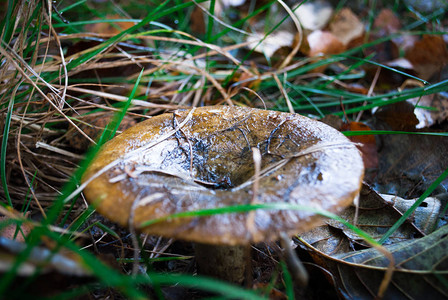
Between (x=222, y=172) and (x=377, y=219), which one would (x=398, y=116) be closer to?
(x=377, y=219)

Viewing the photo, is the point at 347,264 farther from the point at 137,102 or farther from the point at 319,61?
the point at 319,61

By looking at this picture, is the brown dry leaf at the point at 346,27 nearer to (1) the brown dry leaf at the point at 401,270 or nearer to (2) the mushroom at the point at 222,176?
(2) the mushroom at the point at 222,176

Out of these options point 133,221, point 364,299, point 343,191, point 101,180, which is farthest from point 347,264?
point 101,180

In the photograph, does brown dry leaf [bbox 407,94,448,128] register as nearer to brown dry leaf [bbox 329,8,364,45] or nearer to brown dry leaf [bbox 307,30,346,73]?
brown dry leaf [bbox 307,30,346,73]

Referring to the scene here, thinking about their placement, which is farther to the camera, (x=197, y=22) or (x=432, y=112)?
(x=197, y=22)

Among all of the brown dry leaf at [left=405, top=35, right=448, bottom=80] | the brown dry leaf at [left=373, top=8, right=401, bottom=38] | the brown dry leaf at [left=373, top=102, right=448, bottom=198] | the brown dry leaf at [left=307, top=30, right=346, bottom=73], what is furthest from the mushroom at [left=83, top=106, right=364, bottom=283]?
the brown dry leaf at [left=373, top=8, right=401, bottom=38]

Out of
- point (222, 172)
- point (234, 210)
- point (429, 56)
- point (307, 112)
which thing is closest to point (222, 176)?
point (222, 172)

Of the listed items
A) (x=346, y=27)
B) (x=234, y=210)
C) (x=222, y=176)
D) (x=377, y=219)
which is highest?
(x=346, y=27)
